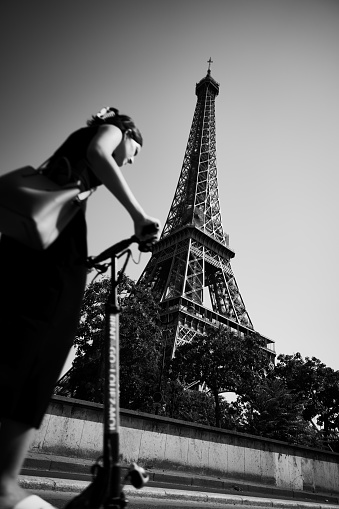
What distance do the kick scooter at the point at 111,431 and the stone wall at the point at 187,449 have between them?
25.3 ft

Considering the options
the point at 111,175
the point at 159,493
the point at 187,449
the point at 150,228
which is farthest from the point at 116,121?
the point at 187,449

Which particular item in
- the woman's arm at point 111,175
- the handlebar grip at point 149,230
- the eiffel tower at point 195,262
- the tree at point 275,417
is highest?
the eiffel tower at point 195,262

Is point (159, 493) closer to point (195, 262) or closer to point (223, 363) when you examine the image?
point (223, 363)

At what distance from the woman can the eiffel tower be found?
81.3 feet

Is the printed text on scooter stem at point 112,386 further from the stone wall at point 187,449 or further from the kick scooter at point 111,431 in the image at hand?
the stone wall at point 187,449

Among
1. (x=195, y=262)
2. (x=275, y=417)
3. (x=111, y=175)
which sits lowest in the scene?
(x=111, y=175)

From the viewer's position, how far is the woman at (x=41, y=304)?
1442 millimetres

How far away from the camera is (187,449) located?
10375 mm

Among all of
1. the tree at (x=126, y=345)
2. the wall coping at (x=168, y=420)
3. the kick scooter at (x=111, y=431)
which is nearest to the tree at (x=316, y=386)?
the tree at (x=126, y=345)

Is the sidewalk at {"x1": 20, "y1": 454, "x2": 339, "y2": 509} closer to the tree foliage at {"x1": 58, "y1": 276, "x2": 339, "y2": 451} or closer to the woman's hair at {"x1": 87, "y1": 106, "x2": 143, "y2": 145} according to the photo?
the woman's hair at {"x1": 87, "y1": 106, "x2": 143, "y2": 145}

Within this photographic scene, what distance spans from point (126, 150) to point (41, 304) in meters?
0.97

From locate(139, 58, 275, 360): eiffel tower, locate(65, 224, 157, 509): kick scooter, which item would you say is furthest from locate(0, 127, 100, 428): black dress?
locate(139, 58, 275, 360): eiffel tower

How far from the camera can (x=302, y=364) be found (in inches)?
1591

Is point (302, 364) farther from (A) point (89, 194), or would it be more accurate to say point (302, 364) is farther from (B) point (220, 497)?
(A) point (89, 194)
